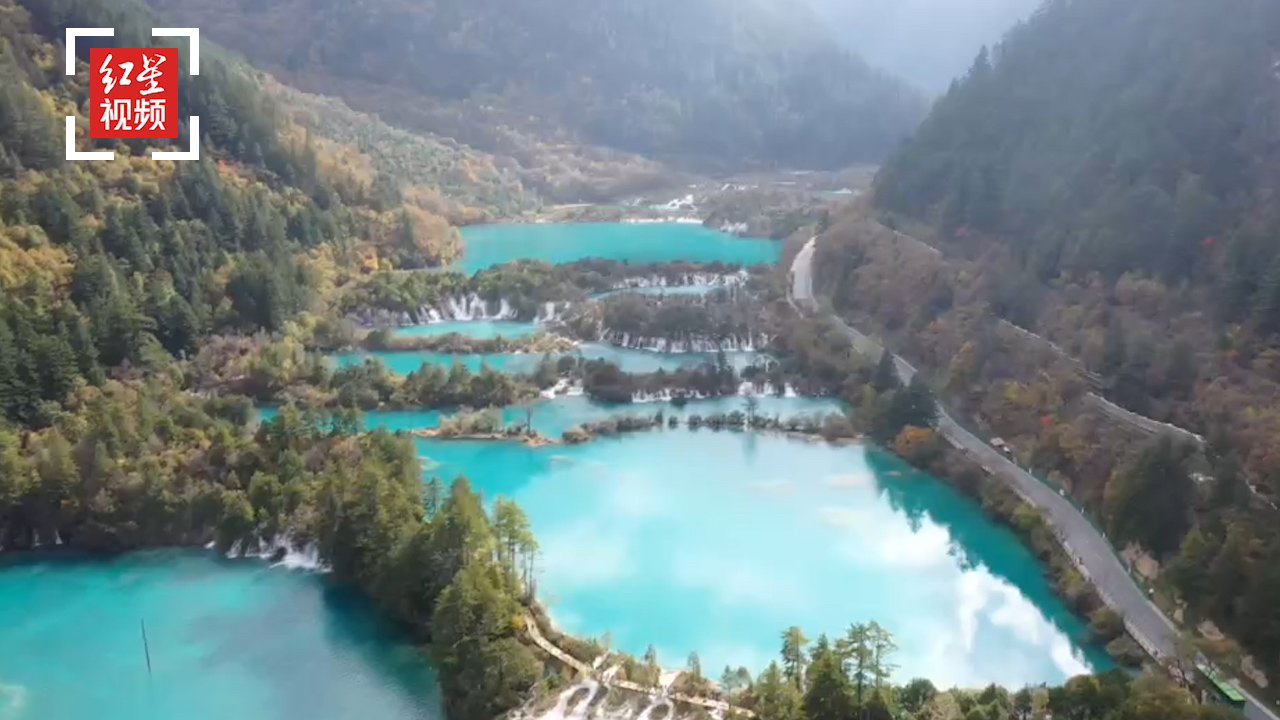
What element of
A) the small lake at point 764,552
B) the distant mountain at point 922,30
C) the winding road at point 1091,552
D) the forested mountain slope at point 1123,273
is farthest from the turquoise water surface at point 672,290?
the distant mountain at point 922,30

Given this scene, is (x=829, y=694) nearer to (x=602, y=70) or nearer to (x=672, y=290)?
(x=672, y=290)

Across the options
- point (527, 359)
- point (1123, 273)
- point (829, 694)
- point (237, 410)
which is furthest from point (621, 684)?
point (527, 359)

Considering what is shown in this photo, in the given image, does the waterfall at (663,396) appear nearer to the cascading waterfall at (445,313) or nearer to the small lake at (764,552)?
the small lake at (764,552)

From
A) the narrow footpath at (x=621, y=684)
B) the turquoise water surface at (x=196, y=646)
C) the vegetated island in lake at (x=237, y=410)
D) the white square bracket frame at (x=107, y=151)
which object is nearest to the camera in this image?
the narrow footpath at (x=621, y=684)

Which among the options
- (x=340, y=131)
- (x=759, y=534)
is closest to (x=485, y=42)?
(x=340, y=131)

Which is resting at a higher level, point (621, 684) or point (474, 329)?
point (474, 329)

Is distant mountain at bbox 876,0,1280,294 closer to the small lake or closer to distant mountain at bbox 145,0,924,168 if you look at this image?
the small lake
